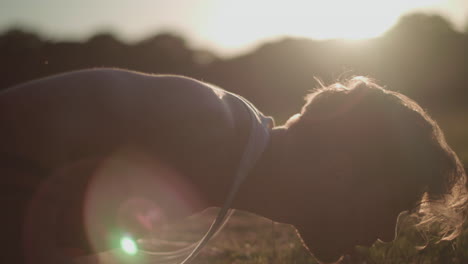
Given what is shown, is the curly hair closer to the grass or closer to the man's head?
the man's head

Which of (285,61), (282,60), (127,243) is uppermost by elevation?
(282,60)

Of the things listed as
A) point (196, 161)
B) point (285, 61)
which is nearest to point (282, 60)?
point (285, 61)

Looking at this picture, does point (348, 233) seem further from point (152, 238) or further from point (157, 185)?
point (152, 238)

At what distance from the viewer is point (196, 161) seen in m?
2.68

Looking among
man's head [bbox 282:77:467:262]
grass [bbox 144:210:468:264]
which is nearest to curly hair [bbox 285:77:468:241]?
man's head [bbox 282:77:467:262]

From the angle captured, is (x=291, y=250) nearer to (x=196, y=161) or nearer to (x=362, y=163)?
(x=362, y=163)

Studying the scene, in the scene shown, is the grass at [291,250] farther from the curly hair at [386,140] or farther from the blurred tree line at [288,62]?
the blurred tree line at [288,62]

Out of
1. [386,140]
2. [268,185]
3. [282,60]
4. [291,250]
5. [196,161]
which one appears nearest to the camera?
[196,161]

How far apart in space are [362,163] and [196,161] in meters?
0.98

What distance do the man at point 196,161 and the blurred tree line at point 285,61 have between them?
11.8m

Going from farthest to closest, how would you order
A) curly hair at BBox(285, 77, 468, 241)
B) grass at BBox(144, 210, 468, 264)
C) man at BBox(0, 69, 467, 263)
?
grass at BBox(144, 210, 468, 264) → curly hair at BBox(285, 77, 468, 241) → man at BBox(0, 69, 467, 263)

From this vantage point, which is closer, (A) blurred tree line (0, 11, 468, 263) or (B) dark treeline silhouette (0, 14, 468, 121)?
(A) blurred tree line (0, 11, 468, 263)

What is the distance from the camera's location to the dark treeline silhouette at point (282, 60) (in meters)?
15.5

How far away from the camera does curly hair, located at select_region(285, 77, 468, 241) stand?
281 cm
